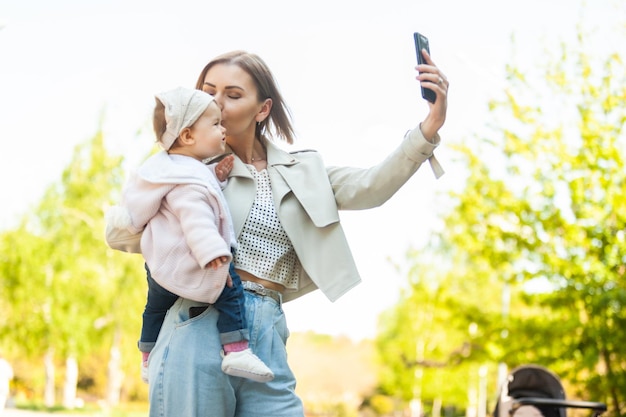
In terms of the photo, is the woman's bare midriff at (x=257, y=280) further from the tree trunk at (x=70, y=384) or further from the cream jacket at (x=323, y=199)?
the tree trunk at (x=70, y=384)

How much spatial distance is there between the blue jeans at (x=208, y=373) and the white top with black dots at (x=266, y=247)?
83 mm

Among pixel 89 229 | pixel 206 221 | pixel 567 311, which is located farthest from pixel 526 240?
pixel 89 229

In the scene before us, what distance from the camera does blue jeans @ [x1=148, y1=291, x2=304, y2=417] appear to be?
2029 mm

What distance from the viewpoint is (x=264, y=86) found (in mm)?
2385

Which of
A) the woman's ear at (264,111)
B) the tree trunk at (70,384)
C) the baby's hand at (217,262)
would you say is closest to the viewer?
the baby's hand at (217,262)

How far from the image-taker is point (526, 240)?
10070mm

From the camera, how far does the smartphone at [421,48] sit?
224 cm

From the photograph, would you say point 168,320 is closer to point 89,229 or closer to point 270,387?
point 270,387

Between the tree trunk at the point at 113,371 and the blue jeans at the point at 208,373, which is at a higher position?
the tree trunk at the point at 113,371

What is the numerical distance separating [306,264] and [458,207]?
893 cm

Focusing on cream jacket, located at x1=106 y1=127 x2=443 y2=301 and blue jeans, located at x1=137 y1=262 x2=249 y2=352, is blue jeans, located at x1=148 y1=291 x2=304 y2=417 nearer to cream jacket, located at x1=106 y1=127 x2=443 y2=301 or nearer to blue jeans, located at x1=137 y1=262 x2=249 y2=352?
blue jeans, located at x1=137 y1=262 x2=249 y2=352

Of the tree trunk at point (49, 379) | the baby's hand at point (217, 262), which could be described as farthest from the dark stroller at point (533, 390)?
the tree trunk at point (49, 379)

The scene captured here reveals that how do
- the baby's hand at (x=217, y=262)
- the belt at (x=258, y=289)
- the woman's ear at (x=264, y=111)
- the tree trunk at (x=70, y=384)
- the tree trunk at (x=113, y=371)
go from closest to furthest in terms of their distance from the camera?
the baby's hand at (x=217, y=262)
the belt at (x=258, y=289)
the woman's ear at (x=264, y=111)
the tree trunk at (x=113, y=371)
the tree trunk at (x=70, y=384)

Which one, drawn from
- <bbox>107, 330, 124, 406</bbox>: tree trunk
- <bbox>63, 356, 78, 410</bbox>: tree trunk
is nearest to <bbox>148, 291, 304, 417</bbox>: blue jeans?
<bbox>107, 330, 124, 406</bbox>: tree trunk
